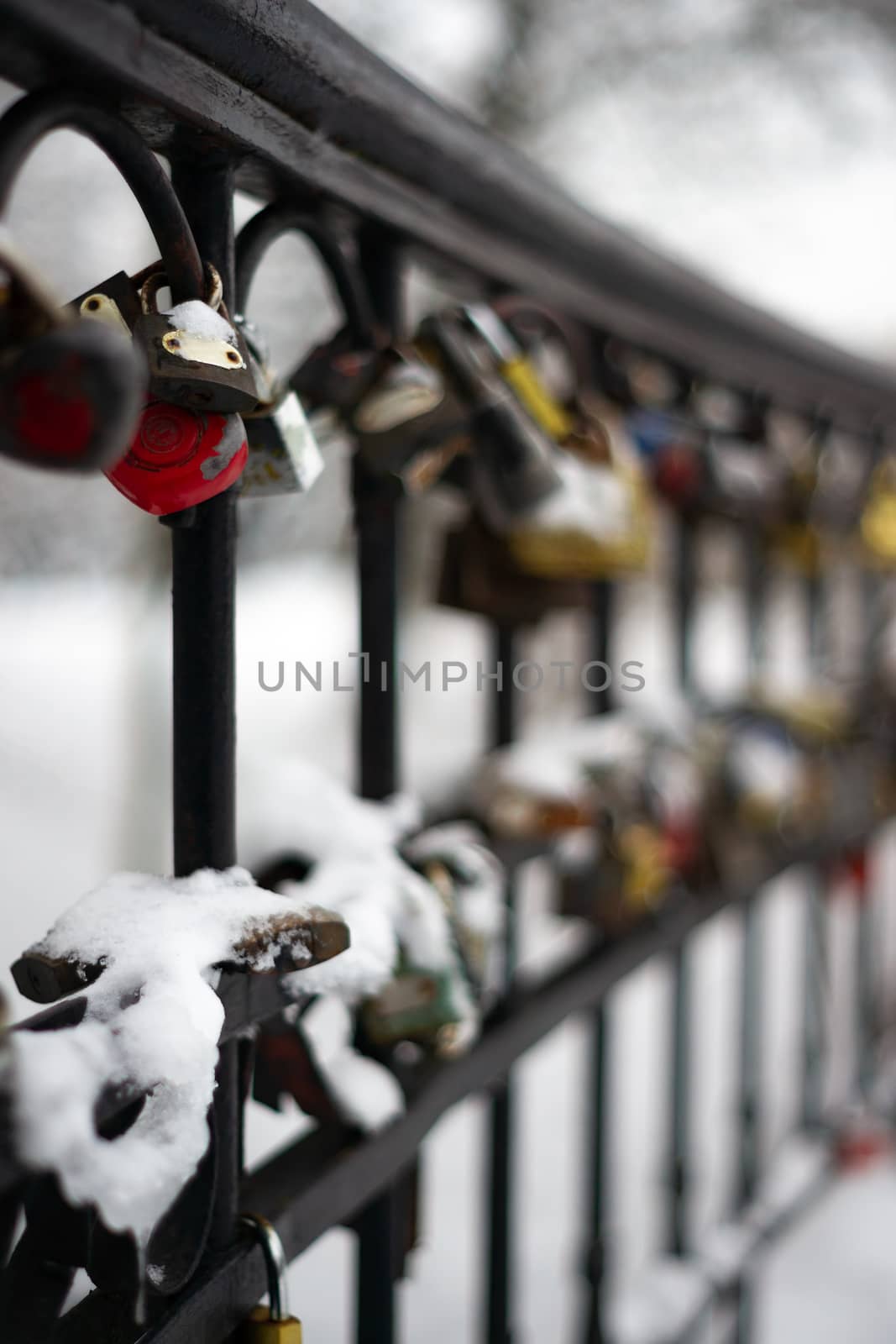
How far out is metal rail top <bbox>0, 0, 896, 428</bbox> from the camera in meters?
0.49

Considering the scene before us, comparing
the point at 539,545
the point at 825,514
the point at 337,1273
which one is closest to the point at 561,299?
the point at 539,545

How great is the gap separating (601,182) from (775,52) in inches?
19.9

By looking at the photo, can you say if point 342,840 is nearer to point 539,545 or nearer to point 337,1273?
point 539,545

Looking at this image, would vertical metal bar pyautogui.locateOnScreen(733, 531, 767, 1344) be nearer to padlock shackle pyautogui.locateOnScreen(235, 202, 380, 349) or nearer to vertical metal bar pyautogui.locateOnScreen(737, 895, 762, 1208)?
vertical metal bar pyautogui.locateOnScreen(737, 895, 762, 1208)

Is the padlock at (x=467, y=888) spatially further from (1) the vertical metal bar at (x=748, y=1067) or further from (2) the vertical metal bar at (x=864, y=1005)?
(2) the vertical metal bar at (x=864, y=1005)

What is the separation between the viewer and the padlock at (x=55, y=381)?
375mm

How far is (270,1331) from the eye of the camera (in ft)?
1.92

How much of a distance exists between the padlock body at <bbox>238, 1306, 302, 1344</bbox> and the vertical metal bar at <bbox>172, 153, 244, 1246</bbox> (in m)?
0.05

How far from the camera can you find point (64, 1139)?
1.37 ft

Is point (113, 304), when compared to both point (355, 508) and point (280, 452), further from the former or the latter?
point (355, 508)

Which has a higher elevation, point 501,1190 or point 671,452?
point 671,452

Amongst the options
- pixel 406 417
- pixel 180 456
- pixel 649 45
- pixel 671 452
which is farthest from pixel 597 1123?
pixel 649 45

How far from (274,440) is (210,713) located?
16cm

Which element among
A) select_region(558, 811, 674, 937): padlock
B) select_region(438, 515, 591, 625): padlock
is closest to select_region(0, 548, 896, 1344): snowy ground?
select_region(558, 811, 674, 937): padlock
